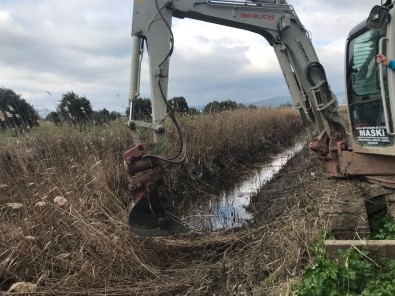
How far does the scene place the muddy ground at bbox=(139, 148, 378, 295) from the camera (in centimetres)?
457

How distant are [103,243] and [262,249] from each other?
1887 mm

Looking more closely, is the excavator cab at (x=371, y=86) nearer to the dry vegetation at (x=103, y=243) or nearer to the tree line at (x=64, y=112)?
the dry vegetation at (x=103, y=243)

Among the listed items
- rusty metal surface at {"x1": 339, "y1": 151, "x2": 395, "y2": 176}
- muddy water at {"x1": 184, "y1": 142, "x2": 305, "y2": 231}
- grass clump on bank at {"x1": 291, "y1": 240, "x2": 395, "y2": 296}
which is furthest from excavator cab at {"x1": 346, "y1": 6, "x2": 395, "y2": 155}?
muddy water at {"x1": 184, "y1": 142, "x2": 305, "y2": 231}

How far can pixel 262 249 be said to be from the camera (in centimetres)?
541

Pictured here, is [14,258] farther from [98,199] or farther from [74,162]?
[74,162]

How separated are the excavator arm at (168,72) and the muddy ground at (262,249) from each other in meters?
0.42

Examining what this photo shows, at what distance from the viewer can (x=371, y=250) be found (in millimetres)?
4090

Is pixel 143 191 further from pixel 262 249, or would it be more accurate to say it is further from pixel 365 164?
pixel 365 164

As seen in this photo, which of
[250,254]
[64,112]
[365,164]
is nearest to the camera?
[250,254]

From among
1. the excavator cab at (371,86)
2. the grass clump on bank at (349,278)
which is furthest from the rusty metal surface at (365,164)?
the grass clump on bank at (349,278)

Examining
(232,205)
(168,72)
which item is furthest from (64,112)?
(168,72)

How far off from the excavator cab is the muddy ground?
70 cm

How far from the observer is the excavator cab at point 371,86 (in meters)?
5.08

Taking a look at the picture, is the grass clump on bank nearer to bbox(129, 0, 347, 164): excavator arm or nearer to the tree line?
bbox(129, 0, 347, 164): excavator arm
